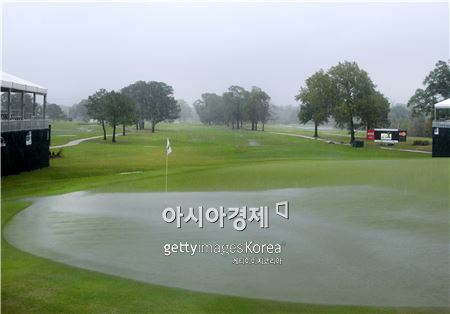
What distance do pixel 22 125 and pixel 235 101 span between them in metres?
109

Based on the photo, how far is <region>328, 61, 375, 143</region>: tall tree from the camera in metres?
83.9

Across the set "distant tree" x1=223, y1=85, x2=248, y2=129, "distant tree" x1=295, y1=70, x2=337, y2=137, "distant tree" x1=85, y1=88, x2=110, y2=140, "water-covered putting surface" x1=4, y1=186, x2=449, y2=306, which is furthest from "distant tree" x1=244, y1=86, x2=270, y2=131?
"water-covered putting surface" x1=4, y1=186, x2=449, y2=306

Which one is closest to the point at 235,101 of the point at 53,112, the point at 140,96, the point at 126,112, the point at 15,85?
the point at 140,96

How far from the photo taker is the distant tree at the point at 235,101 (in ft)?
466

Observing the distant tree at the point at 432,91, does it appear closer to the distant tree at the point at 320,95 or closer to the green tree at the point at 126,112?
the distant tree at the point at 320,95

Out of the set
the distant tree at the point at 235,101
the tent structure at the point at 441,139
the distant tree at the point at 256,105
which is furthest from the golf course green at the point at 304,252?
the distant tree at the point at 235,101

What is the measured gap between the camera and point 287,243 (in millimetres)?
14508

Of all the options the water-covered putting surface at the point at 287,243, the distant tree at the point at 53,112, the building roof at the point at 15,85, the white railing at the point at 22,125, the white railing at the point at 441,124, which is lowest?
the water-covered putting surface at the point at 287,243

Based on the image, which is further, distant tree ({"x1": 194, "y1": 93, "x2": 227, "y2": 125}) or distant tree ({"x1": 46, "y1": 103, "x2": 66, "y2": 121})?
distant tree ({"x1": 46, "y1": 103, "x2": 66, "y2": 121})

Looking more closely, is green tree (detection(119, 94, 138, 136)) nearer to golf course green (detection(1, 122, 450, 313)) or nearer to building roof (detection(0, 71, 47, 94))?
building roof (detection(0, 71, 47, 94))

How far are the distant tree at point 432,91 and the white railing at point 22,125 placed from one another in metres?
67.8

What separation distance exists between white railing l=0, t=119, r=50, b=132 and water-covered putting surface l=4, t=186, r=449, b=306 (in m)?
14.2

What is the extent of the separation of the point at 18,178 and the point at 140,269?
24602 millimetres

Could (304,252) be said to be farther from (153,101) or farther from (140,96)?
(140,96)
